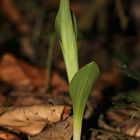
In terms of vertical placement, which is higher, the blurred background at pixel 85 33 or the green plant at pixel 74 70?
the green plant at pixel 74 70

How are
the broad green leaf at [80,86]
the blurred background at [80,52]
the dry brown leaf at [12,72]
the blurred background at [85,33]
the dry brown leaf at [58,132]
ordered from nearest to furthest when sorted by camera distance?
the broad green leaf at [80,86] → the dry brown leaf at [58,132] → the blurred background at [80,52] → the dry brown leaf at [12,72] → the blurred background at [85,33]

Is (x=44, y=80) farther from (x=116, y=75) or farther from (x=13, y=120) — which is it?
(x=13, y=120)

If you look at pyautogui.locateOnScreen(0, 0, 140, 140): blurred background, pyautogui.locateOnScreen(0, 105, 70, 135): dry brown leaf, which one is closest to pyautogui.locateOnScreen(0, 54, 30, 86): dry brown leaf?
pyautogui.locateOnScreen(0, 0, 140, 140): blurred background

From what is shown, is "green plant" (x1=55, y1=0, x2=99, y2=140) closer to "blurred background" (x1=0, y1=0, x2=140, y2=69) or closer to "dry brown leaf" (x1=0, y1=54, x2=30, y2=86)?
"dry brown leaf" (x1=0, y1=54, x2=30, y2=86)

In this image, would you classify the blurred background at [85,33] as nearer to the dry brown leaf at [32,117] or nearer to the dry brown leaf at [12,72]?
the dry brown leaf at [12,72]

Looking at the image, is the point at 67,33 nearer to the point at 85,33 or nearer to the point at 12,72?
the point at 12,72

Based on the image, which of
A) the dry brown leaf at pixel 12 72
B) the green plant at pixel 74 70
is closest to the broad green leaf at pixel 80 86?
the green plant at pixel 74 70
